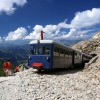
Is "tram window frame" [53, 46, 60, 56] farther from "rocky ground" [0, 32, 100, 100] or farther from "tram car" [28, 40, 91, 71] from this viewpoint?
"rocky ground" [0, 32, 100, 100]

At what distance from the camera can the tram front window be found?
89.9ft

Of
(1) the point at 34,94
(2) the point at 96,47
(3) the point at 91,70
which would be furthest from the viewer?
(2) the point at 96,47

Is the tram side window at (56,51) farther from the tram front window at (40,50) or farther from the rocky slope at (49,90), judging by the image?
the rocky slope at (49,90)

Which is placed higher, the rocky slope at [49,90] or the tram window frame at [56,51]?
the tram window frame at [56,51]

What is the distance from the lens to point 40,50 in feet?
91.1

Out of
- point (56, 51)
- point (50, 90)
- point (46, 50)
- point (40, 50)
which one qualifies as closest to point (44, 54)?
point (46, 50)

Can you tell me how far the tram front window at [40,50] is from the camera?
1078 inches

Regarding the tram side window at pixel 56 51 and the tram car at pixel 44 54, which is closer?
the tram car at pixel 44 54

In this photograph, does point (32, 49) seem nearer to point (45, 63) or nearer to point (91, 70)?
point (45, 63)

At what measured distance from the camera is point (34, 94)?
1656 centimetres

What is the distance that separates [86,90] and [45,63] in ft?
29.9

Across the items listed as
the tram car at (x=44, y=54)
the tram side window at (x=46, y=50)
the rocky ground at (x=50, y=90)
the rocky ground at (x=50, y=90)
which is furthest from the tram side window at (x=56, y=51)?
the rocky ground at (x=50, y=90)

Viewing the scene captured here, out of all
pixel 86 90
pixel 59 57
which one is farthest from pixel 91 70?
pixel 86 90

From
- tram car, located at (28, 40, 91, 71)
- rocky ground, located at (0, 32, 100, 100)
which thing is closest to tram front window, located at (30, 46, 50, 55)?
tram car, located at (28, 40, 91, 71)
